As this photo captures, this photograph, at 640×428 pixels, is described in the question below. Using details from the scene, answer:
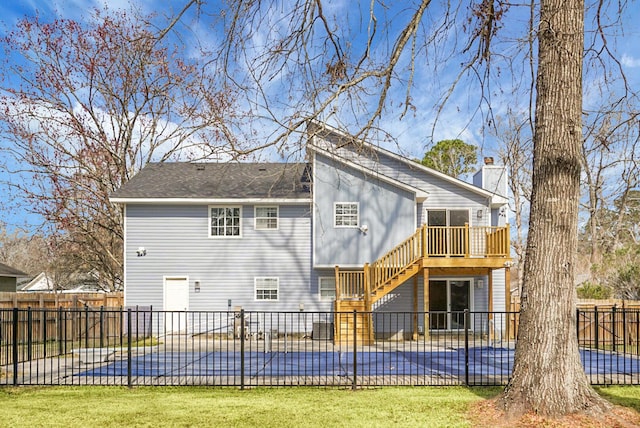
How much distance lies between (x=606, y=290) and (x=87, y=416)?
2150 centimetres

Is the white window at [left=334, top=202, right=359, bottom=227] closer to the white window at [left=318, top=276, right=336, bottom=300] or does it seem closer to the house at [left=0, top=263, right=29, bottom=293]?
the white window at [left=318, top=276, right=336, bottom=300]

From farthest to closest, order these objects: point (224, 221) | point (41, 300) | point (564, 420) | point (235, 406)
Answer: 1. point (224, 221)
2. point (41, 300)
3. point (235, 406)
4. point (564, 420)

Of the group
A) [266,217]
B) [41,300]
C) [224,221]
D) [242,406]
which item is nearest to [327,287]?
[266,217]

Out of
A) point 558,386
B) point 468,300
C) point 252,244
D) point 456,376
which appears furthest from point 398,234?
point 558,386

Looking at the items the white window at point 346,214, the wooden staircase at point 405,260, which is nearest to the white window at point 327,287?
the wooden staircase at point 405,260

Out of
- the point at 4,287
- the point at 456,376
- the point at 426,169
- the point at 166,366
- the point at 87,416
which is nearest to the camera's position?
the point at 87,416

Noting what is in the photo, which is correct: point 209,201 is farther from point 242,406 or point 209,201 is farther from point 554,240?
point 554,240

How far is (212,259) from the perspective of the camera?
19281mm

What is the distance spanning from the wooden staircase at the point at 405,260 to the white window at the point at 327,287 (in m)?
0.82

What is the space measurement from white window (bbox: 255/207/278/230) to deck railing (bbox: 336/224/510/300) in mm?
3186

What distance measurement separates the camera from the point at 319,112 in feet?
26.2

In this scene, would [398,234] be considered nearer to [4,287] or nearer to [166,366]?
[166,366]

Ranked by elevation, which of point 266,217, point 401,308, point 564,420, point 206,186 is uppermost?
point 206,186

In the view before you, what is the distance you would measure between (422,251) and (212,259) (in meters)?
7.70
